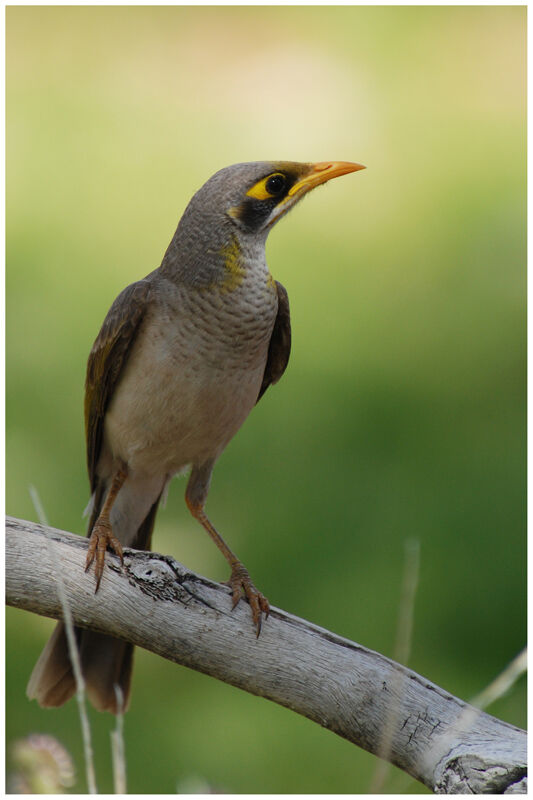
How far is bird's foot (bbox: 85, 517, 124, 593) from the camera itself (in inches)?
107

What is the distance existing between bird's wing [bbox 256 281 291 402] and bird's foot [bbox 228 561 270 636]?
0.56 m

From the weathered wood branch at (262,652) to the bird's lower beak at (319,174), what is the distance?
114cm

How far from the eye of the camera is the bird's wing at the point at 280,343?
122 inches

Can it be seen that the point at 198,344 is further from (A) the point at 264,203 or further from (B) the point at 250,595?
(B) the point at 250,595

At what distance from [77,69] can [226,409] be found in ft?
7.65

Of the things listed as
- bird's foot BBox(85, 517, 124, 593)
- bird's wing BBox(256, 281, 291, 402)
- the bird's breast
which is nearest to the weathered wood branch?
bird's foot BBox(85, 517, 124, 593)

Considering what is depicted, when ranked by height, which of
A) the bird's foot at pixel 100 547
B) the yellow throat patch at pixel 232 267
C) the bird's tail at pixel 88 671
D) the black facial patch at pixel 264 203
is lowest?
the bird's tail at pixel 88 671

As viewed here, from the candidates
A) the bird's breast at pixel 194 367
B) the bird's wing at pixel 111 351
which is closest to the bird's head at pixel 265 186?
the bird's breast at pixel 194 367

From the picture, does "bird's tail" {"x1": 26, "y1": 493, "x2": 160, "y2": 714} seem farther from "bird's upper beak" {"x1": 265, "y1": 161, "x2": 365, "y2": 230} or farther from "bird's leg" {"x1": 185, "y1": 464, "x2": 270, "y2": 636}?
"bird's upper beak" {"x1": 265, "y1": 161, "x2": 365, "y2": 230}

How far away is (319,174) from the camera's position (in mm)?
2898

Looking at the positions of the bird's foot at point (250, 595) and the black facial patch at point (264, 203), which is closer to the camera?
the bird's foot at point (250, 595)

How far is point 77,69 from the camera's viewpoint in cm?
452

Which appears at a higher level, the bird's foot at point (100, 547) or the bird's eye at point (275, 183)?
the bird's eye at point (275, 183)

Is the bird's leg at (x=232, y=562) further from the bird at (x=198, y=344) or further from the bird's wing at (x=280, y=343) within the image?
the bird's wing at (x=280, y=343)
